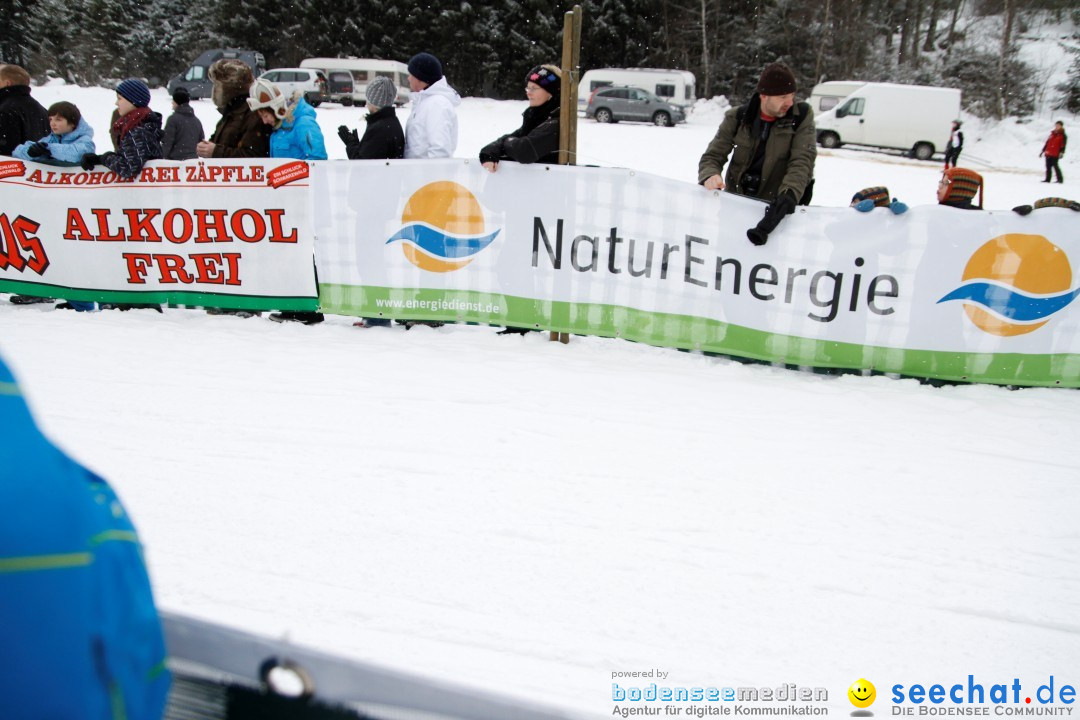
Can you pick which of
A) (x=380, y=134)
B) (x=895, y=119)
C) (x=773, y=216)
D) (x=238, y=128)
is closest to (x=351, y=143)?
(x=380, y=134)

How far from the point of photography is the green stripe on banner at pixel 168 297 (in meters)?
6.86

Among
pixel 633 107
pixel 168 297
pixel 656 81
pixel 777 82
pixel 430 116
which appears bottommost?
pixel 168 297

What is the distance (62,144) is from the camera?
7.27m

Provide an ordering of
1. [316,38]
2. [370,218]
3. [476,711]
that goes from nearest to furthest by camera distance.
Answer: [476,711] → [370,218] → [316,38]

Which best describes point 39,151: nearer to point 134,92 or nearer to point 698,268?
point 134,92

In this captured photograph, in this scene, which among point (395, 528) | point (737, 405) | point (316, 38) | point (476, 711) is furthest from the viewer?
point (316, 38)

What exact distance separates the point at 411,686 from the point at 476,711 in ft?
0.37

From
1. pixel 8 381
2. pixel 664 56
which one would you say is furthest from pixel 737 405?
pixel 664 56

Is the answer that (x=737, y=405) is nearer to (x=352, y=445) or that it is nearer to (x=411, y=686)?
(x=352, y=445)

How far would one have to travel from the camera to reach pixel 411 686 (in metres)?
1.34

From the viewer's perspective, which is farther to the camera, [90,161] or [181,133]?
[181,133]

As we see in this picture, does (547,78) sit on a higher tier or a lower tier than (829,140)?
higher

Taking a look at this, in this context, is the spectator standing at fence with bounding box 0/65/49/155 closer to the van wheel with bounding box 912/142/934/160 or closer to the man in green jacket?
the man in green jacket

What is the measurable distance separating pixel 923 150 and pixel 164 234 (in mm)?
25768
